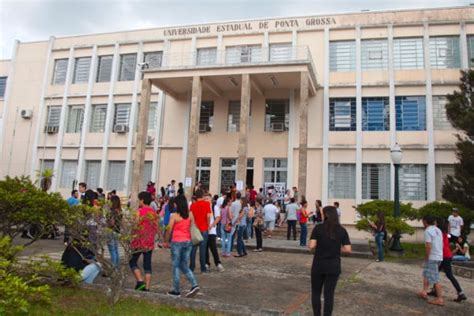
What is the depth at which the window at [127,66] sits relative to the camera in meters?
24.2

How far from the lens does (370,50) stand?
20609 millimetres

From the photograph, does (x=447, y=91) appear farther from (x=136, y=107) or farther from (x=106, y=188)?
(x=106, y=188)

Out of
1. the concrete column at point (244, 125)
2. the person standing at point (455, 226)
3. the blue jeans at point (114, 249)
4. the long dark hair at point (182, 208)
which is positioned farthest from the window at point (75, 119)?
the person standing at point (455, 226)

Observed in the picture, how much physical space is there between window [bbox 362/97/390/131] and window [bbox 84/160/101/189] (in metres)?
Result: 16.1

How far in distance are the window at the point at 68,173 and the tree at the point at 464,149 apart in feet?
68.0

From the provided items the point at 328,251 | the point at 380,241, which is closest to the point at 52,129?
the point at 380,241

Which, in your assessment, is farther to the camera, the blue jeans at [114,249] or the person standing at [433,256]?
the person standing at [433,256]

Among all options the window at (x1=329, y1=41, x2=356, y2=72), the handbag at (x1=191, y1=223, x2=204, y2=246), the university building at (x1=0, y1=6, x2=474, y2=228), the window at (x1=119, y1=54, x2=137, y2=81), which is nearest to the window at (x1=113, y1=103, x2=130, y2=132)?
the university building at (x1=0, y1=6, x2=474, y2=228)

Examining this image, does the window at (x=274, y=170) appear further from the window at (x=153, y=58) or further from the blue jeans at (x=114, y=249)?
the blue jeans at (x=114, y=249)

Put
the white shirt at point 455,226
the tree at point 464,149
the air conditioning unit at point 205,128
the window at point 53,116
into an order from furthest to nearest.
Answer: the window at point 53,116
the air conditioning unit at point 205,128
the tree at point 464,149
the white shirt at point 455,226

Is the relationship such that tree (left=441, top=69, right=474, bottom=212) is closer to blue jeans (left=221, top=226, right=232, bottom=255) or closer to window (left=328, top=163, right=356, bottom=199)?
window (left=328, top=163, right=356, bottom=199)

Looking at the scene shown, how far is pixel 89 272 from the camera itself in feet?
20.1

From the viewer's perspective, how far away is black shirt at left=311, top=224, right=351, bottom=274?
472cm

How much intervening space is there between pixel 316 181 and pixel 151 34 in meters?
13.8
